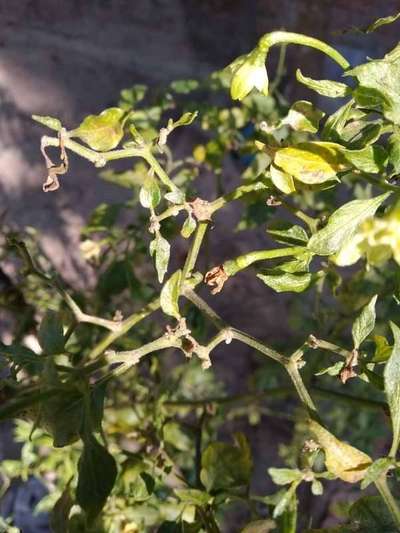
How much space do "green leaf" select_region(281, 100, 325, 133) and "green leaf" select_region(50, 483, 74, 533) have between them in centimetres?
35

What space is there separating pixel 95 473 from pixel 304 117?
288 mm

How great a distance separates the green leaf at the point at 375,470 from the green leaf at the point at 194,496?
0.19 meters

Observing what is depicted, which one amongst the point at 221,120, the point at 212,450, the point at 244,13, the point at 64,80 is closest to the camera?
the point at 212,450

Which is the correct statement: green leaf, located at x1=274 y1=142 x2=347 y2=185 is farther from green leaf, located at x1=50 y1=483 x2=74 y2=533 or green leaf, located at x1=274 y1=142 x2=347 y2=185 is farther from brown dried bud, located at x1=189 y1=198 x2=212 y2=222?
green leaf, located at x1=50 y1=483 x2=74 y2=533

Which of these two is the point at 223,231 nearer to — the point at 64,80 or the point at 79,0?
the point at 64,80

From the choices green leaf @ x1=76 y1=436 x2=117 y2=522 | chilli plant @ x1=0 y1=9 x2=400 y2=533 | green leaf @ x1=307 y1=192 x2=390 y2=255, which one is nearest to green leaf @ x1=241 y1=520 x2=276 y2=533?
chilli plant @ x1=0 y1=9 x2=400 y2=533

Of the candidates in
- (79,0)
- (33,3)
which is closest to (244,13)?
(79,0)

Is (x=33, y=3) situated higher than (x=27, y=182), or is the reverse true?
(x=33, y=3)

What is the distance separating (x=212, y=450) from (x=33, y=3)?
1221 millimetres

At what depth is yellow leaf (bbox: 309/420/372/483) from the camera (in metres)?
0.43

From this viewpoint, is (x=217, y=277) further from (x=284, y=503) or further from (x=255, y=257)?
(x=284, y=503)

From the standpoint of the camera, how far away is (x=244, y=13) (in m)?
1.73

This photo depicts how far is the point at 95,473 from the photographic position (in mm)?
502

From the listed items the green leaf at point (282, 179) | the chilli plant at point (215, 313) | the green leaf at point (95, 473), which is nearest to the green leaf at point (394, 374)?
the chilli plant at point (215, 313)
